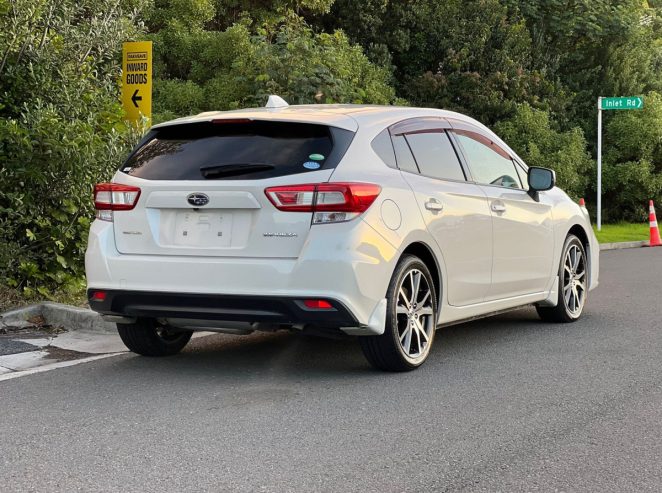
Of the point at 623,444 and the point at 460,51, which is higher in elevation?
the point at 460,51

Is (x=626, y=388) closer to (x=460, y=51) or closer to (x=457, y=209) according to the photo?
(x=457, y=209)

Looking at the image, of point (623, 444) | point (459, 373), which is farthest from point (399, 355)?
point (623, 444)

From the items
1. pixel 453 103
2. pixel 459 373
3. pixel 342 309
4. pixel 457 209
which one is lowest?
pixel 459 373

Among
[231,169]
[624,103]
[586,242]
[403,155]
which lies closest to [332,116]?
[403,155]

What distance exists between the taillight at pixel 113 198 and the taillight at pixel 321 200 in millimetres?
964

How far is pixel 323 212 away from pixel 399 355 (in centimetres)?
110

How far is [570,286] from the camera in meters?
8.68

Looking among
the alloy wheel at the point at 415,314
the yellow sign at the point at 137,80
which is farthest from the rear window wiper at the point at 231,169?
the yellow sign at the point at 137,80

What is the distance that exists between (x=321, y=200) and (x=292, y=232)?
0.82 feet

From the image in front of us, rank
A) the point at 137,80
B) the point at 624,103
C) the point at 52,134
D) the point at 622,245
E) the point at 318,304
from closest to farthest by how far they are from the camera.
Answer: the point at 318,304 < the point at 52,134 < the point at 137,80 < the point at 622,245 < the point at 624,103

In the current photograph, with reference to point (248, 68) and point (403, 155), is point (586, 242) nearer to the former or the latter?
point (403, 155)

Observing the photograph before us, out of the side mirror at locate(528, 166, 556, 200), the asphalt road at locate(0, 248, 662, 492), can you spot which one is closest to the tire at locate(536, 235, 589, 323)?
the side mirror at locate(528, 166, 556, 200)

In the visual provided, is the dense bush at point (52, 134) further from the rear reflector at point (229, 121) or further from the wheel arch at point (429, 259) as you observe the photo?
the wheel arch at point (429, 259)

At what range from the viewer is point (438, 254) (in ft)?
21.3
